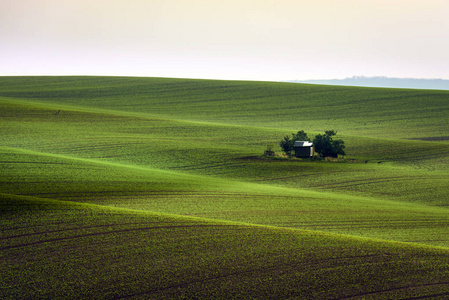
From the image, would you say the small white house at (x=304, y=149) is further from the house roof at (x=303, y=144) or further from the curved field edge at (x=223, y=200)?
the curved field edge at (x=223, y=200)

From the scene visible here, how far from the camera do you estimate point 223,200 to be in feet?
71.2

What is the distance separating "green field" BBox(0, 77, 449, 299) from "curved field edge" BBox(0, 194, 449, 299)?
0.05 meters

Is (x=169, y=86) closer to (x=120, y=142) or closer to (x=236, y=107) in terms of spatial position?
(x=236, y=107)

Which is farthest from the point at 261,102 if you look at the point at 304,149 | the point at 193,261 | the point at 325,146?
the point at 193,261

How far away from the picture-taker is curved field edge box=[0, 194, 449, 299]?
9008 millimetres

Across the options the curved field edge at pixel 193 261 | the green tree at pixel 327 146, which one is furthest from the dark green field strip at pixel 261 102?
the curved field edge at pixel 193 261

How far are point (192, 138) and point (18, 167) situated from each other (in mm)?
21724

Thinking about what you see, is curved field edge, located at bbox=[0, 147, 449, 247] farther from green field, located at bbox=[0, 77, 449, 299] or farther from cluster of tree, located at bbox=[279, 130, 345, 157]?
cluster of tree, located at bbox=[279, 130, 345, 157]

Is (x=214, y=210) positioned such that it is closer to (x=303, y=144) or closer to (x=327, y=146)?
(x=303, y=144)

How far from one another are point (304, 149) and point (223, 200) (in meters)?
17.8

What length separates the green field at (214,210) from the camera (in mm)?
9430

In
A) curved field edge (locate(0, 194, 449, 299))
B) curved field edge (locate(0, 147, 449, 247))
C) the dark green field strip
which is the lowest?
curved field edge (locate(0, 147, 449, 247))

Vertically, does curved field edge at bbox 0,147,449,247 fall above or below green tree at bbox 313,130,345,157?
below

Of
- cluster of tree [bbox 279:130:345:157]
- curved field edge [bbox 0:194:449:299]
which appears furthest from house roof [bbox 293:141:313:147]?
curved field edge [bbox 0:194:449:299]
